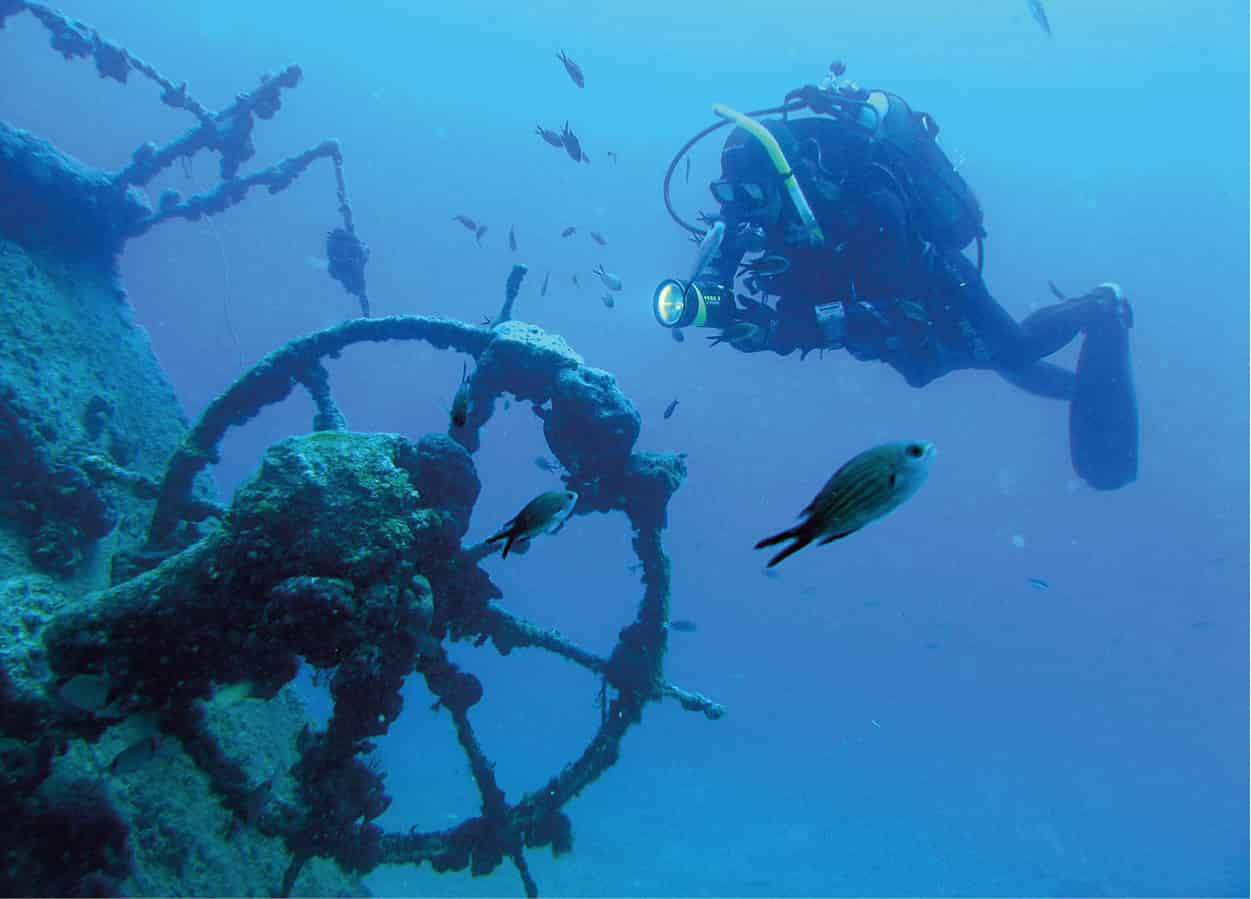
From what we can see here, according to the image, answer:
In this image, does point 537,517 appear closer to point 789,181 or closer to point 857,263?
point 789,181

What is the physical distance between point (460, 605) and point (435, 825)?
23.7 metres

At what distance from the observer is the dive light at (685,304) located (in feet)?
17.9

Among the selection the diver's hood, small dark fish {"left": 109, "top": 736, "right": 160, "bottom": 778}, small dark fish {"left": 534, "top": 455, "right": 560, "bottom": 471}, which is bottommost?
small dark fish {"left": 109, "top": 736, "right": 160, "bottom": 778}

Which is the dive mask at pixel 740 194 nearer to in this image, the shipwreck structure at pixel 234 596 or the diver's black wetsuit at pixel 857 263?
the diver's black wetsuit at pixel 857 263

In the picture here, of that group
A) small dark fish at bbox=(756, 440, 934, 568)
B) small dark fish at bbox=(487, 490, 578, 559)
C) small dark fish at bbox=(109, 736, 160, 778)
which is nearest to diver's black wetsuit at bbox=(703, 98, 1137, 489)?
small dark fish at bbox=(487, 490, 578, 559)

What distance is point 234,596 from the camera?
3.30m

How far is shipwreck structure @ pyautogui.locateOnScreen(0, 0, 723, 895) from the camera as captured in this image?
3.25 meters

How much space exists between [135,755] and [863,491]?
13.3ft

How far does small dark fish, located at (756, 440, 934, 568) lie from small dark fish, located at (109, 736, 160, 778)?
3740 millimetres

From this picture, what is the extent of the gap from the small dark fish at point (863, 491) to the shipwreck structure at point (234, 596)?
2.41 meters

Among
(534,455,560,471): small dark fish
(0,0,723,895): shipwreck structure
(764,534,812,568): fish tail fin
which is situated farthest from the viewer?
(534,455,560,471): small dark fish

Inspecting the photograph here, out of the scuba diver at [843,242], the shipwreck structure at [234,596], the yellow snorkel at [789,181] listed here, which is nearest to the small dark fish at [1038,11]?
the scuba diver at [843,242]

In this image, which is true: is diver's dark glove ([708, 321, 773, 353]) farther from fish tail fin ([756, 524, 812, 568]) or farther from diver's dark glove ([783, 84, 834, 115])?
fish tail fin ([756, 524, 812, 568])

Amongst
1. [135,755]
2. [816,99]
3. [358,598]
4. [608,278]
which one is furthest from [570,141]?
[135,755]
